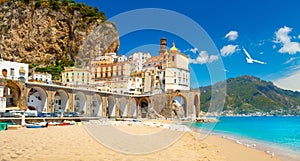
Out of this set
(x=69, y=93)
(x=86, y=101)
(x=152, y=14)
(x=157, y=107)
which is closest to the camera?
(x=152, y=14)

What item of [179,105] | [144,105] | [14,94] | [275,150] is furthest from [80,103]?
[275,150]

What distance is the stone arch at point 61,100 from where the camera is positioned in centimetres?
3597

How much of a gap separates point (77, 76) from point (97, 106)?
6891 millimetres

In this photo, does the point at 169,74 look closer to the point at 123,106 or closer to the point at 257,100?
the point at 123,106

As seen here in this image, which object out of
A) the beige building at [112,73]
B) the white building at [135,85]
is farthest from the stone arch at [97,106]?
the white building at [135,85]

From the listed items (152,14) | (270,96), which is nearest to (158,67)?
(152,14)

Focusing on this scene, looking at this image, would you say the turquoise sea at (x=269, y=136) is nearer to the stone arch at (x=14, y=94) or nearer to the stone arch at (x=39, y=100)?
the stone arch at (x=39, y=100)

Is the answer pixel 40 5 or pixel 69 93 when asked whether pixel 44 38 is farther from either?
pixel 69 93

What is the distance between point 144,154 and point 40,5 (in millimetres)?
55501

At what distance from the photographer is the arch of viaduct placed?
107ft

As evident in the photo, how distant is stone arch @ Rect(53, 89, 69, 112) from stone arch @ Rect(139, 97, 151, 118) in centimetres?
1635

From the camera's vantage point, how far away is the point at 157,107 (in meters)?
49.6

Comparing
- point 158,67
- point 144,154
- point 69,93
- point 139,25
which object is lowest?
point 144,154

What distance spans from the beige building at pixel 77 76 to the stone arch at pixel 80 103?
3.85 metres
